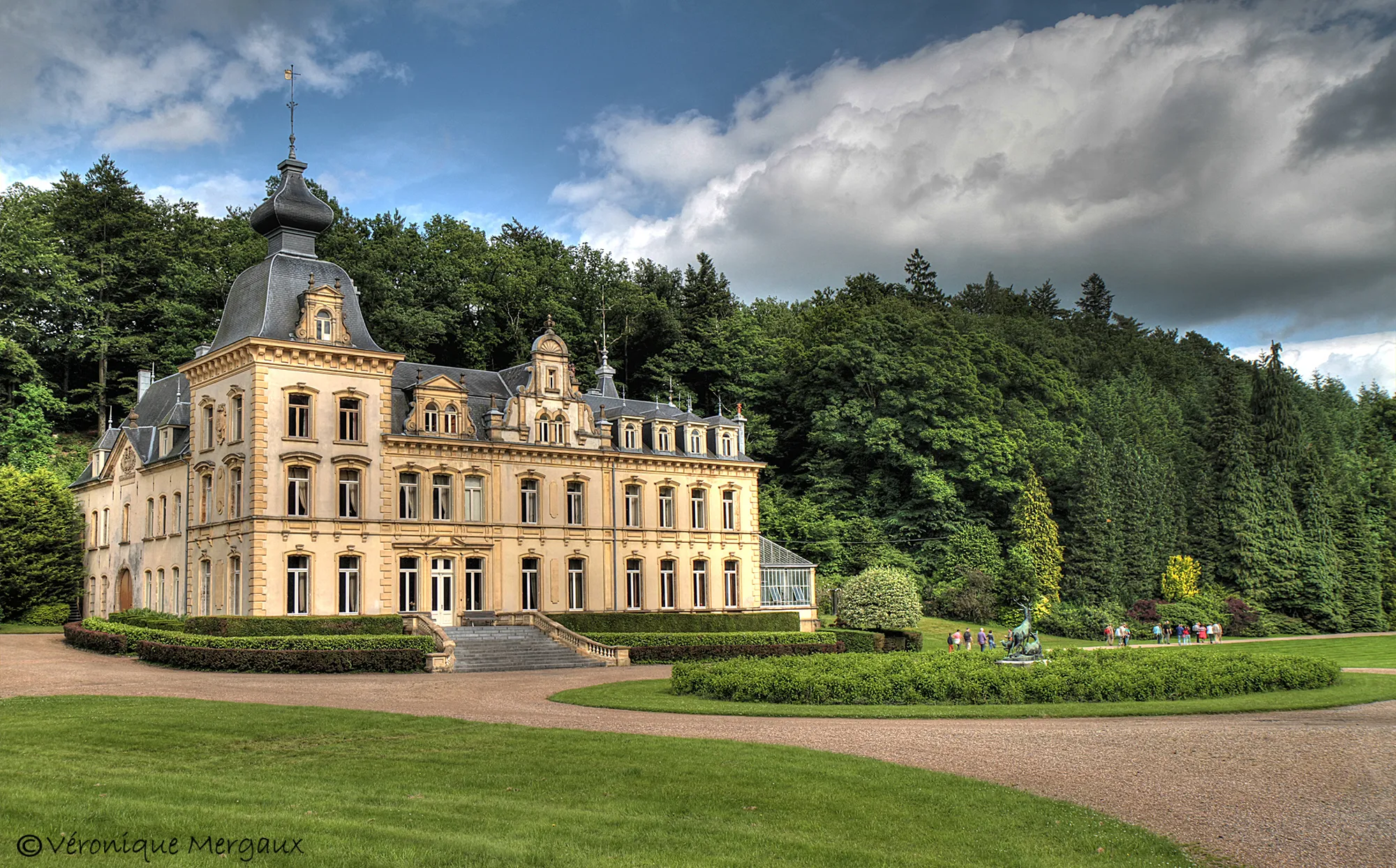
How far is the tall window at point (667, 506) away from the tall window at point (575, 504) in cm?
438

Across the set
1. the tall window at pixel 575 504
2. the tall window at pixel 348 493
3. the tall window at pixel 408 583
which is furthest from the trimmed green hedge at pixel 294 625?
the tall window at pixel 575 504

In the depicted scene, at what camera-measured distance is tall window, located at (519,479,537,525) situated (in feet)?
156

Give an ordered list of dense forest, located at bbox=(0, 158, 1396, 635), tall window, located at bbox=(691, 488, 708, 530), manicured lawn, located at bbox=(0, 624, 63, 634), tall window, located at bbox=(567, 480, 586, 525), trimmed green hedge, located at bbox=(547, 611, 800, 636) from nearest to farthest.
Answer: trimmed green hedge, located at bbox=(547, 611, 800, 636)
manicured lawn, located at bbox=(0, 624, 63, 634)
tall window, located at bbox=(567, 480, 586, 525)
tall window, located at bbox=(691, 488, 708, 530)
dense forest, located at bbox=(0, 158, 1396, 635)

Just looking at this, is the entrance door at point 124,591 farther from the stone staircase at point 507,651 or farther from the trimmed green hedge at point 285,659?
the stone staircase at point 507,651

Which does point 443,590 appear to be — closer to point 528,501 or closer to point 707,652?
point 528,501

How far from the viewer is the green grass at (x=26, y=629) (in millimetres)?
45594

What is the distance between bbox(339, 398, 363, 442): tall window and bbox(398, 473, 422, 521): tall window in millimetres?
2774

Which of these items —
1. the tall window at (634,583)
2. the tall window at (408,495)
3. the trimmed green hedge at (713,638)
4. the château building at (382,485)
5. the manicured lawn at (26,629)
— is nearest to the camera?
the château building at (382,485)

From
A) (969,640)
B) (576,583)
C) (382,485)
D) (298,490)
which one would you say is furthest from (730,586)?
(298,490)

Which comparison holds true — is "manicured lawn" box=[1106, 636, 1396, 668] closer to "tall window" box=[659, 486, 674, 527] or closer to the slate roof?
"tall window" box=[659, 486, 674, 527]

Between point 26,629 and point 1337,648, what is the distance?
54.8 metres

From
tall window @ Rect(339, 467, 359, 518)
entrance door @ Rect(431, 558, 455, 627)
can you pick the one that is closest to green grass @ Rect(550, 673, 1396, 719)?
tall window @ Rect(339, 467, 359, 518)

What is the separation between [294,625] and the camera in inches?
1475

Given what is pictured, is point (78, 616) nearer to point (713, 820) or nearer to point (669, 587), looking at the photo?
point (669, 587)
